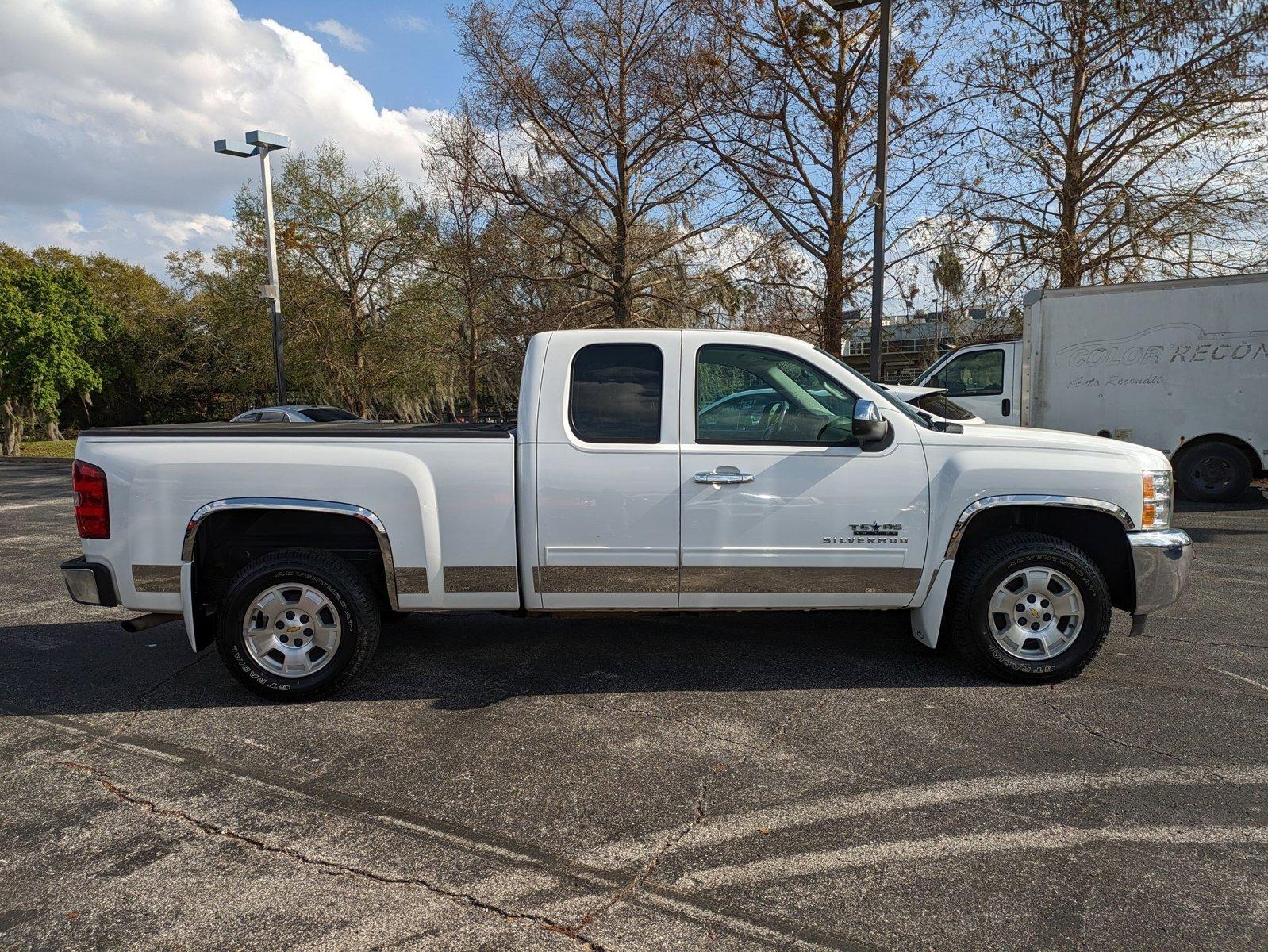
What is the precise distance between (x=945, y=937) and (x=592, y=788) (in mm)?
1471

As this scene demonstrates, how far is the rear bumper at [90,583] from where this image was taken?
4.38 metres

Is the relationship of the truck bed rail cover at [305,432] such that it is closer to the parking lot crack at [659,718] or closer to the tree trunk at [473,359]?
the parking lot crack at [659,718]

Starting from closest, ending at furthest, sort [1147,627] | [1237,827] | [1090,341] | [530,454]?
[1237,827]
[530,454]
[1147,627]
[1090,341]

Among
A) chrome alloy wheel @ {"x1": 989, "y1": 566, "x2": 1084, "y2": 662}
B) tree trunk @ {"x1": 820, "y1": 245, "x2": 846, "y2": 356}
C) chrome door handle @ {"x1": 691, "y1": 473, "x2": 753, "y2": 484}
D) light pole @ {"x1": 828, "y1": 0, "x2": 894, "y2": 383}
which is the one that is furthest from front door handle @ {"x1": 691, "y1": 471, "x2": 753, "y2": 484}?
tree trunk @ {"x1": 820, "y1": 245, "x2": 846, "y2": 356}

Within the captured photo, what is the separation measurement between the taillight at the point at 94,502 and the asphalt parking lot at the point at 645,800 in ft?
3.28

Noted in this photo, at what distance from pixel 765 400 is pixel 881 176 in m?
8.80

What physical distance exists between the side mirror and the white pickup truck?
2 cm

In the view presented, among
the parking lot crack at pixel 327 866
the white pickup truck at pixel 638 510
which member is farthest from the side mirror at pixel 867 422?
the parking lot crack at pixel 327 866

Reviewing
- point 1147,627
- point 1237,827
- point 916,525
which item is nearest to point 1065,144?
point 1147,627

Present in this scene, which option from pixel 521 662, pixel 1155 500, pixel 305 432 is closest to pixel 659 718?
pixel 521 662

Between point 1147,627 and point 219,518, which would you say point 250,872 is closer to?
point 219,518

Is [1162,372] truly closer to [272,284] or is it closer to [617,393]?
[617,393]

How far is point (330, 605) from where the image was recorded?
4.39m

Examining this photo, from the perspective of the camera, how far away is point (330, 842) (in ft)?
10.1
